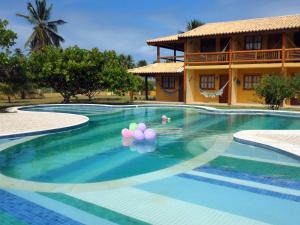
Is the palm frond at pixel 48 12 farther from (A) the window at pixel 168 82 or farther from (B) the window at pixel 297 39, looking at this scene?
(B) the window at pixel 297 39

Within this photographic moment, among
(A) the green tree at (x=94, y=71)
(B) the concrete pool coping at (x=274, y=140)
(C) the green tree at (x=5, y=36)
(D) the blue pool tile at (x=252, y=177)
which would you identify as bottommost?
(D) the blue pool tile at (x=252, y=177)

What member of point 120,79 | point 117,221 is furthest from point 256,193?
point 120,79

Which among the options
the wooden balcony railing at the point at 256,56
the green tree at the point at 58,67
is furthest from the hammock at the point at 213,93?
the green tree at the point at 58,67

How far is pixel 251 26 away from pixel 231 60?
280 centimetres

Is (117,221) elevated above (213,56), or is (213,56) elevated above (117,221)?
(213,56)

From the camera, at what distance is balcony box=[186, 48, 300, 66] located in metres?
21.9

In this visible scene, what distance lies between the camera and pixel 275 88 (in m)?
18.3

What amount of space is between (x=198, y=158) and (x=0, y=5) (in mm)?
24161

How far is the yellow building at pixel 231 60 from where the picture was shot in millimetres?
22312

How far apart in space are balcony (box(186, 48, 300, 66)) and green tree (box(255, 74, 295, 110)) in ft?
12.8

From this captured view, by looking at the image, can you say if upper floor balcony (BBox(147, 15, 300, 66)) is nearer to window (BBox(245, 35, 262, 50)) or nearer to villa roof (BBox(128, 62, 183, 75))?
window (BBox(245, 35, 262, 50))

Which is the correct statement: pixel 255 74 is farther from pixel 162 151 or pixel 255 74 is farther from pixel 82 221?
pixel 82 221

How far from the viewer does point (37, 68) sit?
Result: 84.1 feet

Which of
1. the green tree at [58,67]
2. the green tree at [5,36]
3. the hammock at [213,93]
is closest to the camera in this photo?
the green tree at [5,36]
